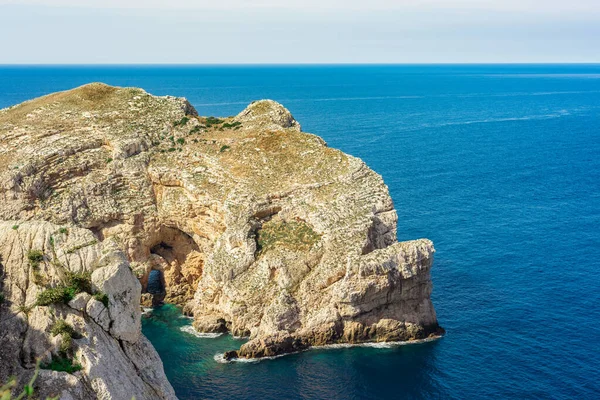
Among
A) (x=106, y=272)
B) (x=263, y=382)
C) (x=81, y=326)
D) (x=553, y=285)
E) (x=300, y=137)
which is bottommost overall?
(x=263, y=382)

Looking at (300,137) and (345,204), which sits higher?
(300,137)

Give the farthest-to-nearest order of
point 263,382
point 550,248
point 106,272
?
point 550,248 → point 263,382 → point 106,272

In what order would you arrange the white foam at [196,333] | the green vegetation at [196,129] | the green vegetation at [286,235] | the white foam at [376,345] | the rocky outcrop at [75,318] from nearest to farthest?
the rocky outcrop at [75,318] → the white foam at [376,345] → the white foam at [196,333] → the green vegetation at [286,235] → the green vegetation at [196,129]

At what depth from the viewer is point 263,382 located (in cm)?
5659

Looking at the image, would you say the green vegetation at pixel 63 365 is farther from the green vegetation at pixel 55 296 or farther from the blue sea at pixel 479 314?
the blue sea at pixel 479 314

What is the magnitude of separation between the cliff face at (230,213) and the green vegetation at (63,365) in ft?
89.2

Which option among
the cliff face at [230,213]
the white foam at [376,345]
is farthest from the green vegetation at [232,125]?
the white foam at [376,345]

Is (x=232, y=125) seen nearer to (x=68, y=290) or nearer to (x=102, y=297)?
(x=102, y=297)

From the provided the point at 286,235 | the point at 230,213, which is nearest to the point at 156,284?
the point at 230,213

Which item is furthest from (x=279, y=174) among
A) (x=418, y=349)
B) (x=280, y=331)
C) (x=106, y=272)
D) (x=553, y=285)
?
(x=106, y=272)

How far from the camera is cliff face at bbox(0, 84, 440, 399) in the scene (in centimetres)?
6397

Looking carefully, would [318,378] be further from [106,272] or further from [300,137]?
[300,137]

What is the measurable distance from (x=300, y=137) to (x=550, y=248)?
39558 mm

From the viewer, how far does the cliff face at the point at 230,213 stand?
2518 inches
